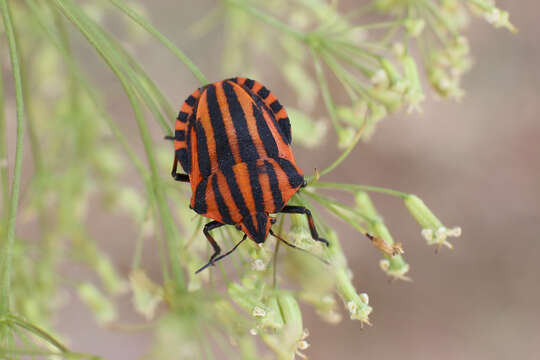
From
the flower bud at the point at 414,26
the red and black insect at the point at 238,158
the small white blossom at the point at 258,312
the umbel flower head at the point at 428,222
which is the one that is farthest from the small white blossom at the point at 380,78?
the small white blossom at the point at 258,312

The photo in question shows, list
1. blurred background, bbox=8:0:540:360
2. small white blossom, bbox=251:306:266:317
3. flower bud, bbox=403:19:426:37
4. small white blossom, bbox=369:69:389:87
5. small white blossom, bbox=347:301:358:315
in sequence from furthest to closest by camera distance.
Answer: blurred background, bbox=8:0:540:360
flower bud, bbox=403:19:426:37
small white blossom, bbox=369:69:389:87
small white blossom, bbox=347:301:358:315
small white blossom, bbox=251:306:266:317

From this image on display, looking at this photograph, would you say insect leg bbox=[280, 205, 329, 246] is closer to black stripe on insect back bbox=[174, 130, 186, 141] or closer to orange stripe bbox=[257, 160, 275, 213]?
orange stripe bbox=[257, 160, 275, 213]

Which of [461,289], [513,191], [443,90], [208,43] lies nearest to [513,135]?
[513,191]

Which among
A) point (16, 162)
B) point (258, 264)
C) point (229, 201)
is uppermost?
point (229, 201)

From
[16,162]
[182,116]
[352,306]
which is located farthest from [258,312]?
[16,162]

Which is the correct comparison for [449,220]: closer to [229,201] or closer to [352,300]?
[352,300]

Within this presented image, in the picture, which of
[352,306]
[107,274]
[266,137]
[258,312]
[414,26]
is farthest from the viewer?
[107,274]

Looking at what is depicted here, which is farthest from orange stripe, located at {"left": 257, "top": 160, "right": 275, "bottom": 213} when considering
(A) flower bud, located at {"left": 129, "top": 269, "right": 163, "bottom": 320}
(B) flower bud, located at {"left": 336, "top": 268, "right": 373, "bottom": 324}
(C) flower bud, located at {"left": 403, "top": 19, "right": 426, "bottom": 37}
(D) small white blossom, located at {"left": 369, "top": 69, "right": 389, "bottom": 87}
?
(C) flower bud, located at {"left": 403, "top": 19, "right": 426, "bottom": 37}
